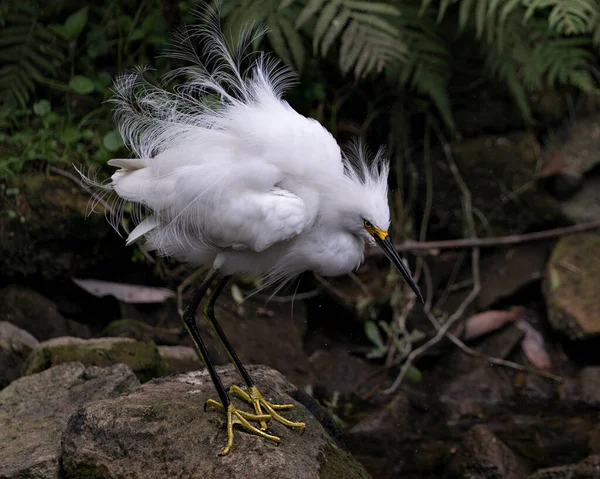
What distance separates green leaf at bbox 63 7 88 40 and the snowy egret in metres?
2.19

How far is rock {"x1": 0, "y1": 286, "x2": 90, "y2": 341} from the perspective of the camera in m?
4.76

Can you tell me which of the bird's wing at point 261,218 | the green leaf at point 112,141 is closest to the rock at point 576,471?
the bird's wing at point 261,218

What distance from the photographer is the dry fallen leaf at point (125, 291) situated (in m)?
5.08

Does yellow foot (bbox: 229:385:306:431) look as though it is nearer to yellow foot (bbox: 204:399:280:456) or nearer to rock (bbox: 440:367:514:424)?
yellow foot (bbox: 204:399:280:456)

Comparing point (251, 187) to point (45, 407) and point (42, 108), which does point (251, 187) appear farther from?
point (42, 108)

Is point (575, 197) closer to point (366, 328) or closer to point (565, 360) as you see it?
point (565, 360)

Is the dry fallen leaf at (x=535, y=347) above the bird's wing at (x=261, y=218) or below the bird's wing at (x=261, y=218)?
below

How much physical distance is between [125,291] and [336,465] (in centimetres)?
242

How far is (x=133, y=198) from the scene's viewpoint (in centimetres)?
333

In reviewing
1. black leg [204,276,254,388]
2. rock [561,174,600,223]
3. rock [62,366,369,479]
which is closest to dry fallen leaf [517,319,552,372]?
rock [561,174,600,223]

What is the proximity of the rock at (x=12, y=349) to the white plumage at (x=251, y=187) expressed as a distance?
1303mm

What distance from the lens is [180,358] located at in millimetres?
4676

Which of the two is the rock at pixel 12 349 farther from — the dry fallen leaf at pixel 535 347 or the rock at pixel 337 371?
the dry fallen leaf at pixel 535 347

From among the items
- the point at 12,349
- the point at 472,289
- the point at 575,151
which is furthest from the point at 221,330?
the point at 575,151
